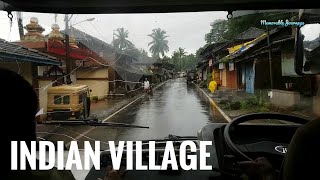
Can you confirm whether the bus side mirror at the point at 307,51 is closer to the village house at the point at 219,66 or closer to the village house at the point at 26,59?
the village house at the point at 26,59

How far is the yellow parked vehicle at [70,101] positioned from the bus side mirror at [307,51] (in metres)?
2.52

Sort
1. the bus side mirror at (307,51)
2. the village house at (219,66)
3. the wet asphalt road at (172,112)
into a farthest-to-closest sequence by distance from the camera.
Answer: the wet asphalt road at (172,112), the village house at (219,66), the bus side mirror at (307,51)

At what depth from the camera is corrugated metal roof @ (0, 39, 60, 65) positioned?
431 centimetres

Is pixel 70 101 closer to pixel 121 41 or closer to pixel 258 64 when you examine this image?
pixel 121 41

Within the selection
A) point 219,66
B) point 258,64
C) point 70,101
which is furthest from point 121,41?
point 258,64

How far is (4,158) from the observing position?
1.17m

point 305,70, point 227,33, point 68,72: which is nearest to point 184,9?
point 305,70

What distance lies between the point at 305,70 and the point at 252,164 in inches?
33.3

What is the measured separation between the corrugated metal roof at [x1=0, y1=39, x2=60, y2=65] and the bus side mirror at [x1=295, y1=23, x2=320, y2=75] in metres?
3.21

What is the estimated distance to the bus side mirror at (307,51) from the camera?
2070 mm

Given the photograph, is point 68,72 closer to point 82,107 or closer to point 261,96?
point 82,107

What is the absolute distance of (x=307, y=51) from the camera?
81.9 inches

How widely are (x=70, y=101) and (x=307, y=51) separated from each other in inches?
119

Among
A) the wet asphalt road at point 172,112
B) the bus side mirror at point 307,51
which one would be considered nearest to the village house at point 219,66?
the wet asphalt road at point 172,112
